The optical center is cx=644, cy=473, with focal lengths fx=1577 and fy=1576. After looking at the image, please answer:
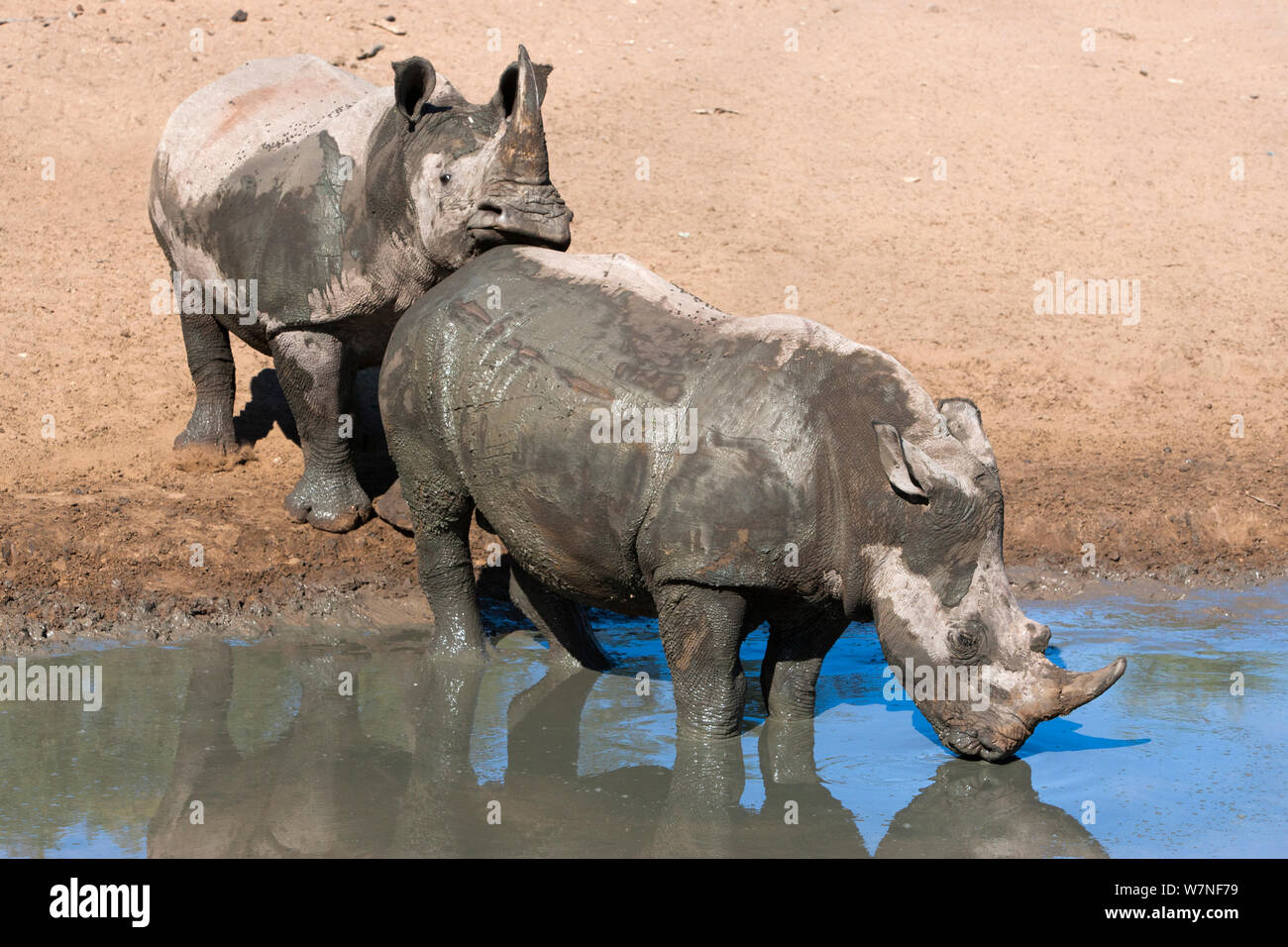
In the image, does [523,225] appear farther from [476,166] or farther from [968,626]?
[968,626]

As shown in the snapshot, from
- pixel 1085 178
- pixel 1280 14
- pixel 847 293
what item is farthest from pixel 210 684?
pixel 1280 14

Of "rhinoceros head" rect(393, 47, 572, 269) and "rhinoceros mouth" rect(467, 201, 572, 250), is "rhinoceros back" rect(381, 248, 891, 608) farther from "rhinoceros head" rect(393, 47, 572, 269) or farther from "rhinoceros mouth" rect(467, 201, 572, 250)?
"rhinoceros head" rect(393, 47, 572, 269)

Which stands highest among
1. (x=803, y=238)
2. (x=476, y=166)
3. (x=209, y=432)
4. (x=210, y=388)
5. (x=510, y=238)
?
(x=476, y=166)

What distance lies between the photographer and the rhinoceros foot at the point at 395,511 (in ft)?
29.6

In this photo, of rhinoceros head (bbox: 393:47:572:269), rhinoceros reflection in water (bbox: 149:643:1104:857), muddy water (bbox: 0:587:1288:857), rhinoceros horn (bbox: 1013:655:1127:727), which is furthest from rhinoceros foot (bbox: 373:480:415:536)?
rhinoceros horn (bbox: 1013:655:1127:727)

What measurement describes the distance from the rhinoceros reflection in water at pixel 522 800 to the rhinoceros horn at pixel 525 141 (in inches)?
102

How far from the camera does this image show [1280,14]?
66.3ft

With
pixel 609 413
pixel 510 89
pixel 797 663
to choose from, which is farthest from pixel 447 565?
pixel 510 89

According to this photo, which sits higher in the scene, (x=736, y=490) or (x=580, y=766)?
(x=736, y=490)

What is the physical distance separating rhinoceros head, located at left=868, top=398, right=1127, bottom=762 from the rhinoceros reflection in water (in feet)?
1.36

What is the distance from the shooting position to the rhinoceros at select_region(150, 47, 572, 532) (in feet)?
25.5

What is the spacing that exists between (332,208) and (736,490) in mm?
3503

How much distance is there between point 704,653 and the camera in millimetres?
6289

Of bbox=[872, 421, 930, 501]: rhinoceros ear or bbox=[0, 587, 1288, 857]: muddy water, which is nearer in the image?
bbox=[872, 421, 930, 501]: rhinoceros ear
